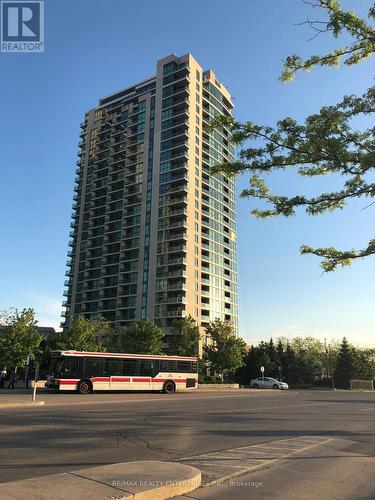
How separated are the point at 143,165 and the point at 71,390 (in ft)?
266

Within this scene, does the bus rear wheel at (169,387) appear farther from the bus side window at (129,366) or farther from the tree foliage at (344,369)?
the tree foliage at (344,369)

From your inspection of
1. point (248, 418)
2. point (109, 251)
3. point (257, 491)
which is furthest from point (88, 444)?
point (109, 251)

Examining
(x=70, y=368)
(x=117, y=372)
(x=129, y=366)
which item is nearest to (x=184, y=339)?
(x=129, y=366)

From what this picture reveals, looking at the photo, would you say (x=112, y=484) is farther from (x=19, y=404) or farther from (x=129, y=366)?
(x=129, y=366)

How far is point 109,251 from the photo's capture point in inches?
4267

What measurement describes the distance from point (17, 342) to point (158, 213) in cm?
6438

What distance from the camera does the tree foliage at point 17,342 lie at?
3806cm

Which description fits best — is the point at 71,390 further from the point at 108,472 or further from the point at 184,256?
the point at 184,256

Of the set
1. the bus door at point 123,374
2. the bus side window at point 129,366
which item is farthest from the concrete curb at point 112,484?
the bus side window at point 129,366

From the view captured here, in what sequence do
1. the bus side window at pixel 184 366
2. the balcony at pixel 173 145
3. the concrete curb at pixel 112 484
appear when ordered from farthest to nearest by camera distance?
the balcony at pixel 173 145, the bus side window at pixel 184 366, the concrete curb at pixel 112 484

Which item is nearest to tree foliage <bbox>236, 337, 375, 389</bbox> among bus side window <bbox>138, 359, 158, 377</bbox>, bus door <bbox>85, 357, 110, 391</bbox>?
bus side window <bbox>138, 359, 158, 377</bbox>

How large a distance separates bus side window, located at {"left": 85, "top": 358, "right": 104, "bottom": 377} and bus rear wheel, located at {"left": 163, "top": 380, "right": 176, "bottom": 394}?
6.40 m

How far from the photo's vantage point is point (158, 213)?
10056 centimetres

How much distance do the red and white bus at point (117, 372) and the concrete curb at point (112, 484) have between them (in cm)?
2612
